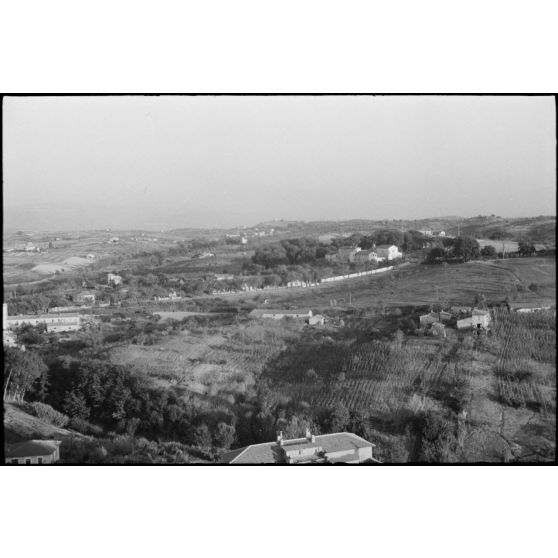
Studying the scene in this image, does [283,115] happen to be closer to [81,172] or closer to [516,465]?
[81,172]

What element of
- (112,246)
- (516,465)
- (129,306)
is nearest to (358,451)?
(516,465)

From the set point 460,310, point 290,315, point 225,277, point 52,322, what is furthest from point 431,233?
point 52,322

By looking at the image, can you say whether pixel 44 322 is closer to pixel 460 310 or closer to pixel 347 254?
pixel 347 254

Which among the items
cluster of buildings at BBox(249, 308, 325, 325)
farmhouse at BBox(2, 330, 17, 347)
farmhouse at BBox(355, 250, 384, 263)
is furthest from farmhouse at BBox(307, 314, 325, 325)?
farmhouse at BBox(2, 330, 17, 347)

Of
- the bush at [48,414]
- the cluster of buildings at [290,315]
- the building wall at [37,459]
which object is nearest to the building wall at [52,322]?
the bush at [48,414]

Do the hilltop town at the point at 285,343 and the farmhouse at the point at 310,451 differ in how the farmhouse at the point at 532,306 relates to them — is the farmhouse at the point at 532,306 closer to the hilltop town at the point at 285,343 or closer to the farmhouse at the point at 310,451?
the hilltop town at the point at 285,343

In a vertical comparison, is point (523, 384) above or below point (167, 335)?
below
